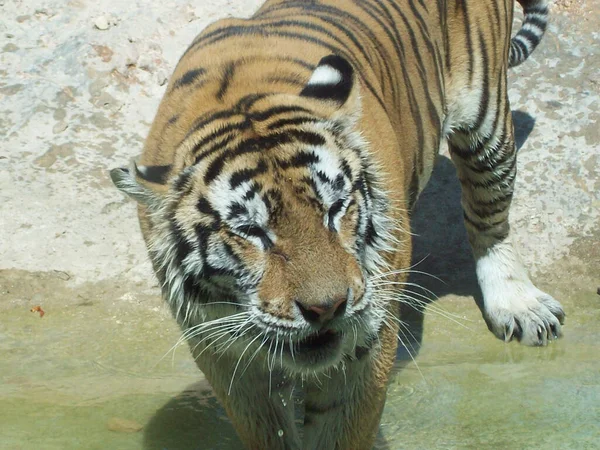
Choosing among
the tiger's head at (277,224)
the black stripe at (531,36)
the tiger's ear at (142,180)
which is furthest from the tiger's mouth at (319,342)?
the black stripe at (531,36)

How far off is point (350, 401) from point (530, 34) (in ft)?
8.36

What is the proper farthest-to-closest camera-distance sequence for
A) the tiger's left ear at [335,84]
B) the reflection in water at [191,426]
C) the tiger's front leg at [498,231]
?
1. the tiger's front leg at [498,231]
2. the reflection in water at [191,426]
3. the tiger's left ear at [335,84]

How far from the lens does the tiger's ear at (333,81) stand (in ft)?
8.27

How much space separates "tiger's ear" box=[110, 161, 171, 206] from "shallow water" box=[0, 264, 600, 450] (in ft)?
3.76

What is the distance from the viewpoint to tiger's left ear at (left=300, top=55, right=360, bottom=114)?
8.27ft

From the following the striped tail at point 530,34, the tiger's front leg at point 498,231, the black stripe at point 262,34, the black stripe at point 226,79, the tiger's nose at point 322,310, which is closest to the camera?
the tiger's nose at point 322,310

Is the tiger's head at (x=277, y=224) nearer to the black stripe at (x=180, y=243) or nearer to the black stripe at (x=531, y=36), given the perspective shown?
the black stripe at (x=180, y=243)

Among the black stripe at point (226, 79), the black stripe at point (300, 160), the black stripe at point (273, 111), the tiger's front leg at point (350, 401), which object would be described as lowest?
the tiger's front leg at point (350, 401)

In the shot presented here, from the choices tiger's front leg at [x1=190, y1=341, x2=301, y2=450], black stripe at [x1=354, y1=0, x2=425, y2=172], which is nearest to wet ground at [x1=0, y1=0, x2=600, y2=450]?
tiger's front leg at [x1=190, y1=341, x2=301, y2=450]

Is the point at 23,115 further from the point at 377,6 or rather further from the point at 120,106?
the point at 377,6

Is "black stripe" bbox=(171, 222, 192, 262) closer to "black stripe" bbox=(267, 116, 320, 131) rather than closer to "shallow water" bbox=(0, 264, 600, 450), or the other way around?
"black stripe" bbox=(267, 116, 320, 131)

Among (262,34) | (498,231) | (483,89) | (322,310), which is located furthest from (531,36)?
(322,310)

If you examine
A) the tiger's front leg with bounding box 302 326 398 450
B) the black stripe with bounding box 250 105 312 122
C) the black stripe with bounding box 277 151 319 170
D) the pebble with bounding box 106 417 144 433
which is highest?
the black stripe with bounding box 250 105 312 122

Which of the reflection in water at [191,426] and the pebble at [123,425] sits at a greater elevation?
the pebble at [123,425]
